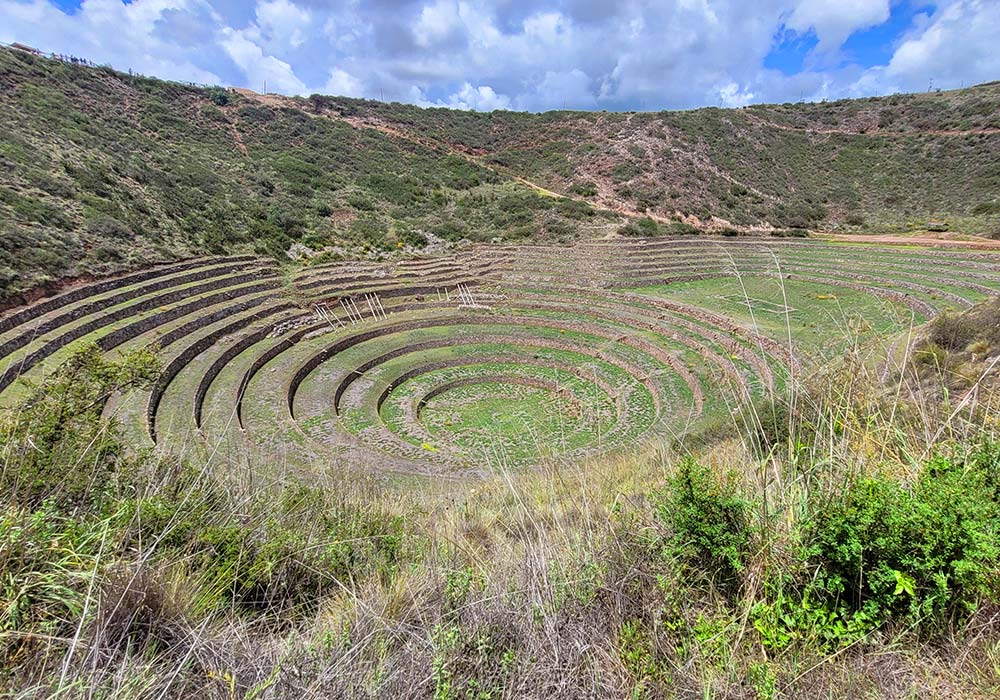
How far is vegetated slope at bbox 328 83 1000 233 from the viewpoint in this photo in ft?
120

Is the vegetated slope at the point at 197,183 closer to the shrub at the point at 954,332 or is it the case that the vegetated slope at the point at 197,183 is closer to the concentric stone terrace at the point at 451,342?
the concentric stone terrace at the point at 451,342

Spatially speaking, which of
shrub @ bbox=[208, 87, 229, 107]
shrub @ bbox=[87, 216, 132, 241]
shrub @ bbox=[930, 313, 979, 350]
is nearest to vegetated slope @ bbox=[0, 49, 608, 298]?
shrub @ bbox=[87, 216, 132, 241]

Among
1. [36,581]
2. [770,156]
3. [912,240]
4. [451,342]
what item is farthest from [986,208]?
[36,581]

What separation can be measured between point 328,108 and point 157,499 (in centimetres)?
5226

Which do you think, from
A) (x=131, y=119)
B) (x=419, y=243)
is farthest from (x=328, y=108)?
(x=419, y=243)

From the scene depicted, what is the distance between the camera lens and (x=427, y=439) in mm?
12195

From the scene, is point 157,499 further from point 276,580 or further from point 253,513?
point 276,580

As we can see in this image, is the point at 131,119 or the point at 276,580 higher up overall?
the point at 131,119

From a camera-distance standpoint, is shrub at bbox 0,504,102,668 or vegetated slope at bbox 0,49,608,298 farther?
vegetated slope at bbox 0,49,608,298

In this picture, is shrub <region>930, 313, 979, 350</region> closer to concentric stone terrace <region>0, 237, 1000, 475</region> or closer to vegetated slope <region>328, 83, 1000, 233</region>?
concentric stone terrace <region>0, 237, 1000, 475</region>

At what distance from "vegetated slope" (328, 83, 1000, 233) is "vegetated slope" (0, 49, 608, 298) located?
23.7 feet

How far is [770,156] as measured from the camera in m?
45.0

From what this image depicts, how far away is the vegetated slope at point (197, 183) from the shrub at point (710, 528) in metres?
18.7

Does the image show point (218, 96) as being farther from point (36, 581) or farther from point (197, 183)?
point (36, 581)
